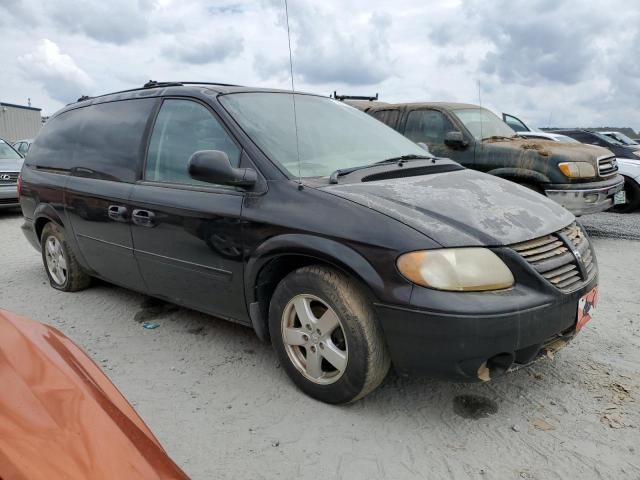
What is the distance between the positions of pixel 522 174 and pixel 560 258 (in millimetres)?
3994

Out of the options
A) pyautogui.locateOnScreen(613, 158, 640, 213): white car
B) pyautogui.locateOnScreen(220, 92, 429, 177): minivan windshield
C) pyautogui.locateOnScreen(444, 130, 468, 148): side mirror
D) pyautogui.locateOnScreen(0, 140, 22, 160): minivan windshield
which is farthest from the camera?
pyautogui.locateOnScreen(0, 140, 22, 160): minivan windshield

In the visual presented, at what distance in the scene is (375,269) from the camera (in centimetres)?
240

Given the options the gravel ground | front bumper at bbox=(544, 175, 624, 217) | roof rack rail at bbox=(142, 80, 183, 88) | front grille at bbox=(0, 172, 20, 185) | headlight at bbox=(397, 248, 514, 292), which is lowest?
the gravel ground

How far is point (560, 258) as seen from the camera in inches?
102

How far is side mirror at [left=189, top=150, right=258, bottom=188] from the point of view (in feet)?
9.01

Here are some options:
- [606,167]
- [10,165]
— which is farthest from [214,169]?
[10,165]

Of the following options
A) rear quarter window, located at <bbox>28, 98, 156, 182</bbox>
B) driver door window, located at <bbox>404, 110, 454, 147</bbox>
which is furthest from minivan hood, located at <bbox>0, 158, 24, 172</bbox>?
driver door window, located at <bbox>404, 110, 454, 147</bbox>

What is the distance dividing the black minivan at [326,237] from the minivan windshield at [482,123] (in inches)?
141

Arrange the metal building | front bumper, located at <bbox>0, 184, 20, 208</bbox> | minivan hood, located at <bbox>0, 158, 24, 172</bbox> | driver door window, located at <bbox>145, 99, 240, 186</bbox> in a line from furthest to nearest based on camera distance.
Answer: the metal building
minivan hood, located at <bbox>0, 158, 24, 172</bbox>
front bumper, located at <bbox>0, 184, 20, 208</bbox>
driver door window, located at <bbox>145, 99, 240, 186</bbox>

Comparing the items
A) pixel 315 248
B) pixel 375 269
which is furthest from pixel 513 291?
pixel 315 248

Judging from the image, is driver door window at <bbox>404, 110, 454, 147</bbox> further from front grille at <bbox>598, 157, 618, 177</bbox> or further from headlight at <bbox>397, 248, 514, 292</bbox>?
headlight at <bbox>397, 248, 514, 292</bbox>

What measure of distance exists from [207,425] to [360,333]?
894 millimetres

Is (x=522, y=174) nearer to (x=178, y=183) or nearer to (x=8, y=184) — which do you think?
(x=178, y=183)

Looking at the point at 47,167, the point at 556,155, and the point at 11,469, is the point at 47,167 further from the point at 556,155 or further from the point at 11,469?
the point at 556,155
